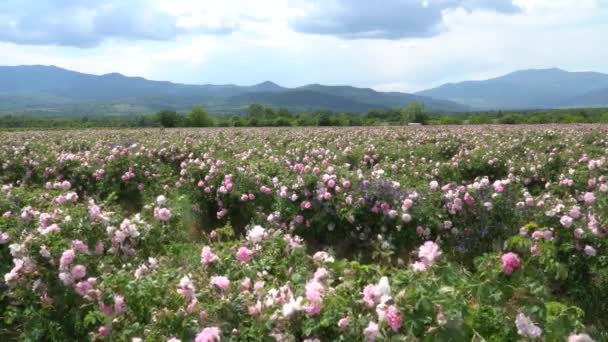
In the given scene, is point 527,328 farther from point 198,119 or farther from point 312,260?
point 198,119

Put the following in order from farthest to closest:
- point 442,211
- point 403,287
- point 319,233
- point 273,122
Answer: point 273,122 < point 319,233 < point 442,211 < point 403,287

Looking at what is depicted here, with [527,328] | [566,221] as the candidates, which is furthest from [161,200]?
[566,221]

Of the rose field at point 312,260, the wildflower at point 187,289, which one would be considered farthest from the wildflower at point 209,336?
the wildflower at point 187,289

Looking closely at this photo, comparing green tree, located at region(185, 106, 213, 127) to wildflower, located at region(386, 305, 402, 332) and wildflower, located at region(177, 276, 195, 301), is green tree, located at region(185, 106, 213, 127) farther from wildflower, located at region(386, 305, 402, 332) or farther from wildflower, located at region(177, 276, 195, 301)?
wildflower, located at region(386, 305, 402, 332)

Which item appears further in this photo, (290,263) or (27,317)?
(27,317)

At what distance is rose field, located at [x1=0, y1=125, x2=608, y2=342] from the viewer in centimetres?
232

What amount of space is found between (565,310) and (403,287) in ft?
2.39

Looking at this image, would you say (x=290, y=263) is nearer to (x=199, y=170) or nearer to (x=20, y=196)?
(x=20, y=196)

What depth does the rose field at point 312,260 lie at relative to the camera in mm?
2318

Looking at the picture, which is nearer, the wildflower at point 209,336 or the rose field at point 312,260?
the wildflower at point 209,336

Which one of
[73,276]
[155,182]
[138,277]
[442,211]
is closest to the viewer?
[138,277]

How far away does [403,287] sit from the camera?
7.93ft

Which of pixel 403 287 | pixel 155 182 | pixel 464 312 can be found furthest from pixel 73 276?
pixel 155 182

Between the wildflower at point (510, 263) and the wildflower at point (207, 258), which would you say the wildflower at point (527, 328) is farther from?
the wildflower at point (207, 258)
